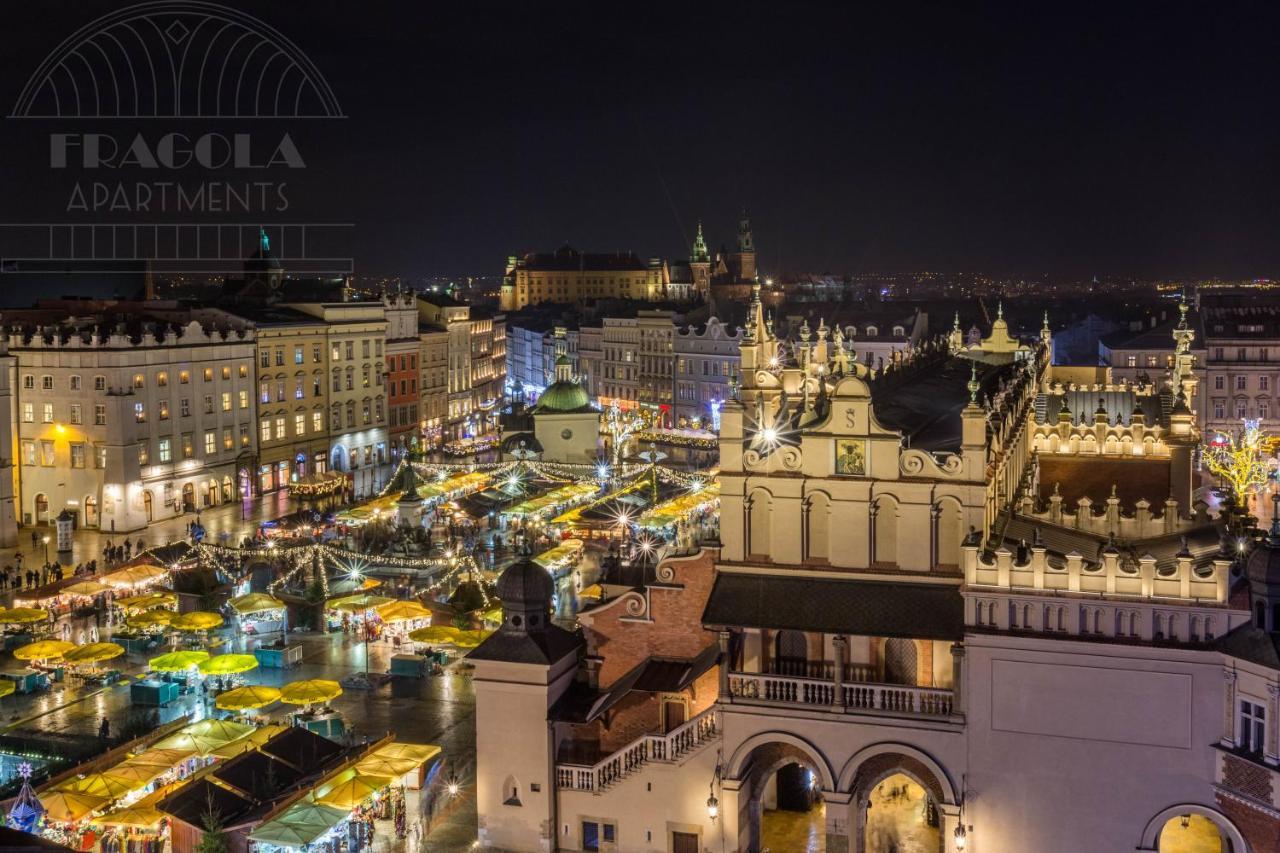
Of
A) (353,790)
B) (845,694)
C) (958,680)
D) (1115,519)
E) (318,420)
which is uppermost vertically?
(1115,519)

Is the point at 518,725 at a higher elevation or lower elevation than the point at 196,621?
higher

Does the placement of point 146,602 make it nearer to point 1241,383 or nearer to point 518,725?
point 518,725

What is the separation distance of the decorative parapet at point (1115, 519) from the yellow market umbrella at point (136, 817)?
24.0m

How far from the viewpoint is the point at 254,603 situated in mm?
Result: 50719

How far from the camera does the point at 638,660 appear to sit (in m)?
31.8

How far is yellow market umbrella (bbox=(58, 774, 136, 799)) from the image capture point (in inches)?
1242

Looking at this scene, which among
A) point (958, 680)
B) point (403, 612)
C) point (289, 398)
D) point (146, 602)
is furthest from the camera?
point (289, 398)

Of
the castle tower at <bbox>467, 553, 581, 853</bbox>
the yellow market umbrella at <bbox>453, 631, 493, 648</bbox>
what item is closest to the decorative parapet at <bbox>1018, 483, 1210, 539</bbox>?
the castle tower at <bbox>467, 553, 581, 853</bbox>

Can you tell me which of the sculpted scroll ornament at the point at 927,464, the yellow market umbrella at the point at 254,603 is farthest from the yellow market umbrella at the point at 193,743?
the sculpted scroll ornament at the point at 927,464

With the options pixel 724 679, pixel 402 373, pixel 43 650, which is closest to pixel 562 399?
pixel 402 373

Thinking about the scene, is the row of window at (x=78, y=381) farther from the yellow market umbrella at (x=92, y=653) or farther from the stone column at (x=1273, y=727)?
the stone column at (x=1273, y=727)

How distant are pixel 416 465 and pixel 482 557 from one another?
703 inches

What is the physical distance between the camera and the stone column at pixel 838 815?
93.6 ft

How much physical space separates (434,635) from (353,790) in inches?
590
